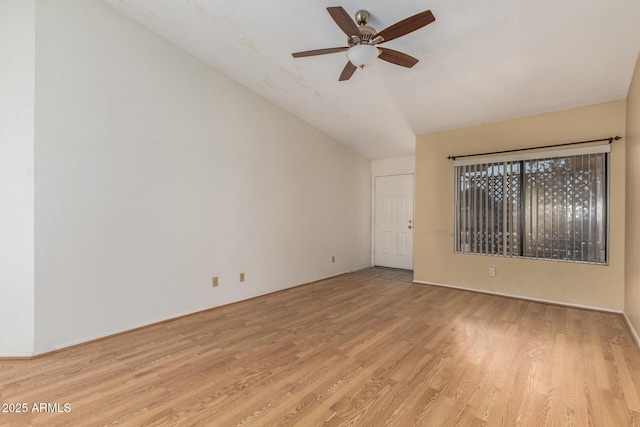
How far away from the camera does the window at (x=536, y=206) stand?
366 cm

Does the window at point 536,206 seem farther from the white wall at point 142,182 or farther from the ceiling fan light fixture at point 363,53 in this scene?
the ceiling fan light fixture at point 363,53

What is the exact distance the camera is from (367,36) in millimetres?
2418

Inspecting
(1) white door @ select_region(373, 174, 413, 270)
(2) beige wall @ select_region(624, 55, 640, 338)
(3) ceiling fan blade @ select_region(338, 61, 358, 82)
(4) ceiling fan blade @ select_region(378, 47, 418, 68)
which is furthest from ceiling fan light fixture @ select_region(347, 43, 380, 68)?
(1) white door @ select_region(373, 174, 413, 270)

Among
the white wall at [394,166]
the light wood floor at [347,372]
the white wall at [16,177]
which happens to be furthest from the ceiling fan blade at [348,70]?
the white wall at [394,166]

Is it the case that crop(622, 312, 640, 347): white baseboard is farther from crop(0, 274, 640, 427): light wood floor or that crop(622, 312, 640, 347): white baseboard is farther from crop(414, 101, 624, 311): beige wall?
crop(414, 101, 624, 311): beige wall

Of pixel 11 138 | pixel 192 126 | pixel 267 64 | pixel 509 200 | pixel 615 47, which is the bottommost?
pixel 509 200

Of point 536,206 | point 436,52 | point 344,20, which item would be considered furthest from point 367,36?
point 536,206

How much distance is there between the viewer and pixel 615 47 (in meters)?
2.70

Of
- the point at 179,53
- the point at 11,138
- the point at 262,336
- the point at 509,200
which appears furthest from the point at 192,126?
the point at 509,200

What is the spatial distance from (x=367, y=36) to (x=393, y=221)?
433 cm

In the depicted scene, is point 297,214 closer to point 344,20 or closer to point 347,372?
point 347,372

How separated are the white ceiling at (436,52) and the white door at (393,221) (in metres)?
1.89

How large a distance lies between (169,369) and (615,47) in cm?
452

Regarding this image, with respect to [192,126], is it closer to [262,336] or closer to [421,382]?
[262,336]
